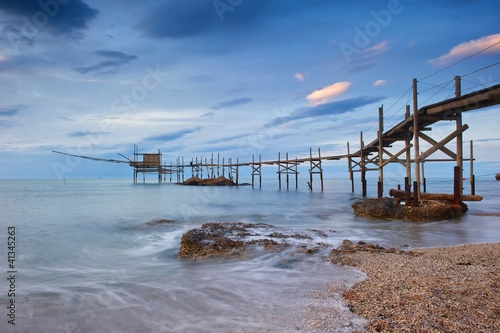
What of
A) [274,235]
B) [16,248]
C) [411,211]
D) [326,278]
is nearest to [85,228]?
[16,248]

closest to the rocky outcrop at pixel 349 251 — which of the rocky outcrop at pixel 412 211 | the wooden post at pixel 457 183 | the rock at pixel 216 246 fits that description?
the rock at pixel 216 246

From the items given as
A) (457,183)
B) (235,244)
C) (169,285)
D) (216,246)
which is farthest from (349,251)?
(457,183)

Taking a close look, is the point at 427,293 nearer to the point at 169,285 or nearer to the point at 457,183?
the point at 169,285

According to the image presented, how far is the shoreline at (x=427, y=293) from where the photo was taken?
372 centimetres

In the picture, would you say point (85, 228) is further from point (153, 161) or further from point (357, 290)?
point (153, 161)

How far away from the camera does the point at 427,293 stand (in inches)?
179

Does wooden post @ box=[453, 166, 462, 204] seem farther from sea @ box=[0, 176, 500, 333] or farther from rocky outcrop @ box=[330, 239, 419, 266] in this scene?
rocky outcrop @ box=[330, 239, 419, 266]

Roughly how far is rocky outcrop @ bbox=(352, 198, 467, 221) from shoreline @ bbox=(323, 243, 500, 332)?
Answer: 281 inches

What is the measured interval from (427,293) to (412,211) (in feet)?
35.4

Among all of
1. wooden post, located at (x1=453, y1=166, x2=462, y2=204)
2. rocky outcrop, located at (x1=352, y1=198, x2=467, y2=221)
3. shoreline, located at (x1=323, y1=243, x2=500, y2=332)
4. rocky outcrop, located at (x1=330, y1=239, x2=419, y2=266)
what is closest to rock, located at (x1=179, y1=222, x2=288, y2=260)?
rocky outcrop, located at (x1=330, y1=239, x2=419, y2=266)

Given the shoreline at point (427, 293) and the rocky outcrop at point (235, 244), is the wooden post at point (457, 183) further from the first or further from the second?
the rocky outcrop at point (235, 244)

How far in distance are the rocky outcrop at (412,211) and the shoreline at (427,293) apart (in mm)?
7138

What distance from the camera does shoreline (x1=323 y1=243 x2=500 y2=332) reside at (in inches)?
146

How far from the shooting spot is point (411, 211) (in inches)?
564
